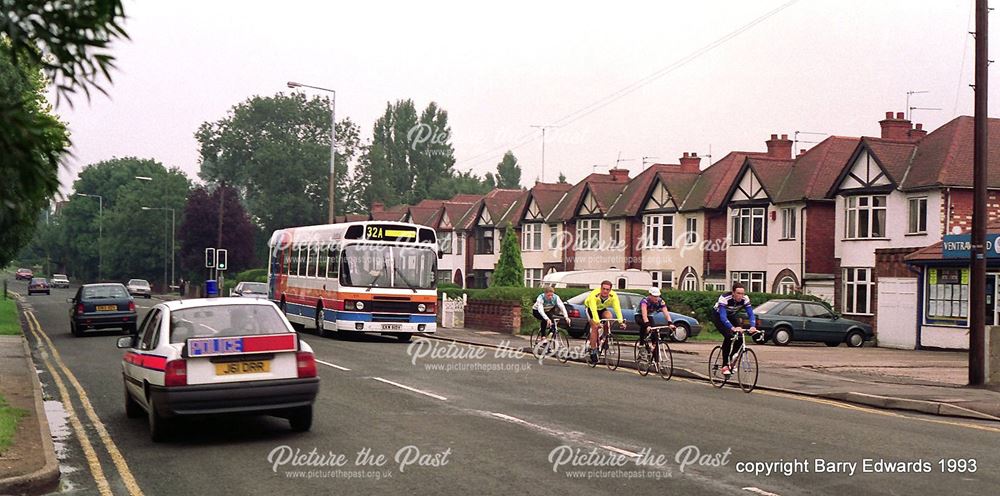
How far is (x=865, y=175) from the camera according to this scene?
41094mm

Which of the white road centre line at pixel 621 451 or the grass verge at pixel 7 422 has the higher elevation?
the white road centre line at pixel 621 451

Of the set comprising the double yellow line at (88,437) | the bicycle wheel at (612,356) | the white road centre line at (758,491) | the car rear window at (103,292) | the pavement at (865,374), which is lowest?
the double yellow line at (88,437)

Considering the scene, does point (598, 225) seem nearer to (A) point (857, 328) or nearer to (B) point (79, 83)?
(A) point (857, 328)

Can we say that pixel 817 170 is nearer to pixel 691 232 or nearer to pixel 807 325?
pixel 691 232

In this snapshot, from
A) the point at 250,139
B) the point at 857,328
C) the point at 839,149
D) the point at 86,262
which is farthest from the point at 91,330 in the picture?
the point at 86,262

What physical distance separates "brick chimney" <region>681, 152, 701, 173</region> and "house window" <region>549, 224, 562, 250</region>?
35.5 feet

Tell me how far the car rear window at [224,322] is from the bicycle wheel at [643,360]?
31.2ft

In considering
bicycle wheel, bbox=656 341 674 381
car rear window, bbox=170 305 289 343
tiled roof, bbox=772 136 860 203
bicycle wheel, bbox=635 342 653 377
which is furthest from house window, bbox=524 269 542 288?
car rear window, bbox=170 305 289 343

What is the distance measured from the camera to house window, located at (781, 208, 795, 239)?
45906mm

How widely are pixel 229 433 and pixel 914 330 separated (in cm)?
2669

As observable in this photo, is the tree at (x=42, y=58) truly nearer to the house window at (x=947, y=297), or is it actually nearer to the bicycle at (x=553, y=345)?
the bicycle at (x=553, y=345)

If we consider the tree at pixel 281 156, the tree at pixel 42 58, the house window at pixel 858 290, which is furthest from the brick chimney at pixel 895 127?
the tree at pixel 281 156

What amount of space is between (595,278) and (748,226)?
28.7 ft

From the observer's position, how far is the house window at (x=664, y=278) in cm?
5450
